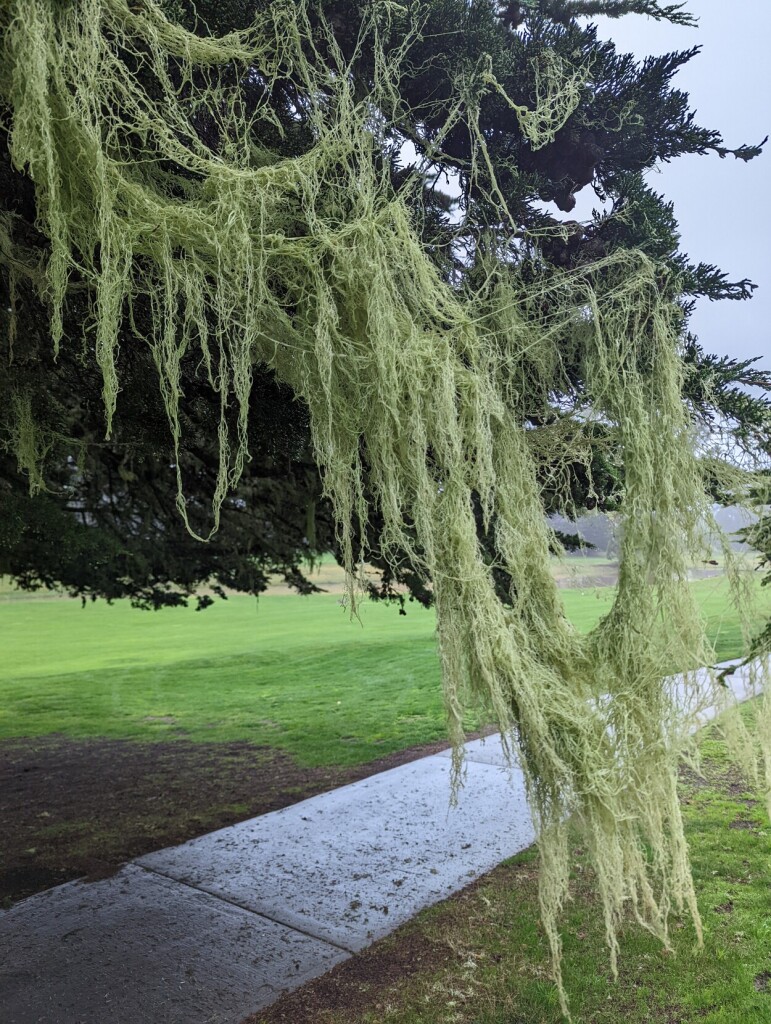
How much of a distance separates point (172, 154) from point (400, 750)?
560cm

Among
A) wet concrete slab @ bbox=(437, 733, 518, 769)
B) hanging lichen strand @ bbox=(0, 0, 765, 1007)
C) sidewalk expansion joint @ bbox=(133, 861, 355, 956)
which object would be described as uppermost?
hanging lichen strand @ bbox=(0, 0, 765, 1007)

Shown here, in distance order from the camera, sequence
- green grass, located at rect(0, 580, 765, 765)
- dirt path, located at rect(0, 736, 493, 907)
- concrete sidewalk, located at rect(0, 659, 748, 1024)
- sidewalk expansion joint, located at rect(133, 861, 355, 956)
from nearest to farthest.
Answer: concrete sidewalk, located at rect(0, 659, 748, 1024) < sidewalk expansion joint, located at rect(133, 861, 355, 956) < dirt path, located at rect(0, 736, 493, 907) < green grass, located at rect(0, 580, 765, 765)

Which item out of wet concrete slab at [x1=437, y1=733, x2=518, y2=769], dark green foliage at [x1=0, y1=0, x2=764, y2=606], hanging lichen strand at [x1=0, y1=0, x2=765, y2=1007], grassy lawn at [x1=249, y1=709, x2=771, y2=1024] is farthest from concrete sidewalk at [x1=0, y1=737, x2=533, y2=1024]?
dark green foliage at [x1=0, y1=0, x2=764, y2=606]

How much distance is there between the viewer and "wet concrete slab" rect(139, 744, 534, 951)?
11.4ft

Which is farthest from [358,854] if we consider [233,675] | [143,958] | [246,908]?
[233,675]

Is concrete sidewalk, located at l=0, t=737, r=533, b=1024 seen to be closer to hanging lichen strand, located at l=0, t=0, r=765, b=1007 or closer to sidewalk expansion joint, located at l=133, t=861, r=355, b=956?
sidewalk expansion joint, located at l=133, t=861, r=355, b=956

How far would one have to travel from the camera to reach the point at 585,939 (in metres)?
3.13

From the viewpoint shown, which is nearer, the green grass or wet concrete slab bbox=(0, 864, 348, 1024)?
wet concrete slab bbox=(0, 864, 348, 1024)

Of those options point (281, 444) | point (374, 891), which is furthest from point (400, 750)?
point (281, 444)

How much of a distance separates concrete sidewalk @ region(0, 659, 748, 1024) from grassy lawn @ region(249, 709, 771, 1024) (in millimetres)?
151

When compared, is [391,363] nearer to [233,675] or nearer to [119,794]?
[119,794]

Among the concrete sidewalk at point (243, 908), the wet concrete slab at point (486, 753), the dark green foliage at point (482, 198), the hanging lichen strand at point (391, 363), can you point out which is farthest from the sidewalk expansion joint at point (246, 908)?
the wet concrete slab at point (486, 753)

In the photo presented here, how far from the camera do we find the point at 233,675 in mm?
10438

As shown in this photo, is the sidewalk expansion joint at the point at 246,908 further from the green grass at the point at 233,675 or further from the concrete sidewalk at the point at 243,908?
the green grass at the point at 233,675
